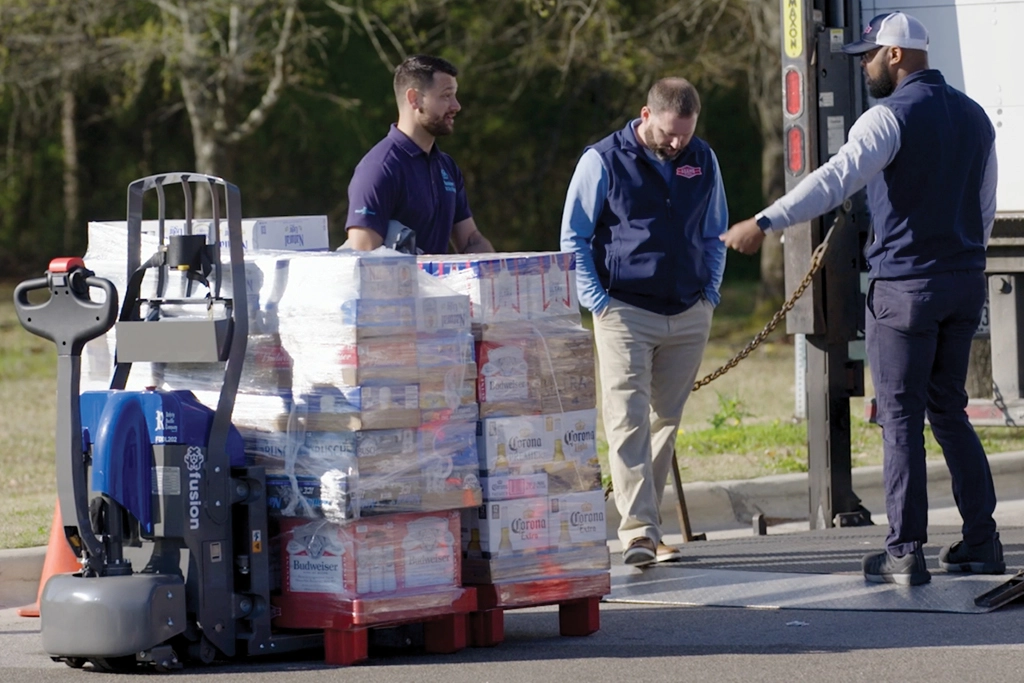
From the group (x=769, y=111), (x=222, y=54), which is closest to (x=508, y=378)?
(x=222, y=54)

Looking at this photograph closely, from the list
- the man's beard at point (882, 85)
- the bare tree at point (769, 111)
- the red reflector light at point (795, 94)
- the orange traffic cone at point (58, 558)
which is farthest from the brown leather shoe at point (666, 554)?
the bare tree at point (769, 111)

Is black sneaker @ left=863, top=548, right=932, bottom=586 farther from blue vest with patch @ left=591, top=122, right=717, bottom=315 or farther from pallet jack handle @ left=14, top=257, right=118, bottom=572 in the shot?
pallet jack handle @ left=14, top=257, right=118, bottom=572

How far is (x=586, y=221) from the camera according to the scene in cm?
746

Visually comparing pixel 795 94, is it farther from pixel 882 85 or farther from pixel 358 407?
pixel 358 407

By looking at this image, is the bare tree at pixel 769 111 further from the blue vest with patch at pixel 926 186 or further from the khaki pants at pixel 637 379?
the blue vest with patch at pixel 926 186

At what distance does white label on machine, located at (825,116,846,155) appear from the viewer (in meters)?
8.45

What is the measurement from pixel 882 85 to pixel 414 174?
1.92 m

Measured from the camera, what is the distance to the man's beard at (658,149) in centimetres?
740

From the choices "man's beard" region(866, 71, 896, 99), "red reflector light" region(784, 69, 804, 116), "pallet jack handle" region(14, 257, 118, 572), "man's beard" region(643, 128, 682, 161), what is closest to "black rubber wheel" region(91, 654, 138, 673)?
"pallet jack handle" region(14, 257, 118, 572)

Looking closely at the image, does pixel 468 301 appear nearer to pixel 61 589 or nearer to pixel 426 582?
pixel 426 582

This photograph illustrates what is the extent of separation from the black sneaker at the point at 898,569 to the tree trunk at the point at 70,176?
24840 millimetres

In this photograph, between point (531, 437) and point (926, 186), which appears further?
point (926, 186)

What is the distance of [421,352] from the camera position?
18.9 ft

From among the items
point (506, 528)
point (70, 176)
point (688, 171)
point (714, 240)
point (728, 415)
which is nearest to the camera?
point (506, 528)
